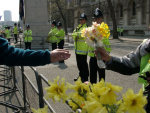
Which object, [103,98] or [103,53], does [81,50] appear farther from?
[103,98]

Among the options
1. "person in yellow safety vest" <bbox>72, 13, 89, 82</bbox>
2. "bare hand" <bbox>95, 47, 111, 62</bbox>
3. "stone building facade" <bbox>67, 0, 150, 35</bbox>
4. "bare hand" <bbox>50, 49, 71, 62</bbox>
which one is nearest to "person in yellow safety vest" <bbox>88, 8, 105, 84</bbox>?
"person in yellow safety vest" <bbox>72, 13, 89, 82</bbox>

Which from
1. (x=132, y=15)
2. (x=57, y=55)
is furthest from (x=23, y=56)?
(x=132, y=15)

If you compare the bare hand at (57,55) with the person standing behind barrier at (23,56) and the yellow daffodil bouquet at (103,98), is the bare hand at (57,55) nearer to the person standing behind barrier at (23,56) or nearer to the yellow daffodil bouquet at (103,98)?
the person standing behind barrier at (23,56)

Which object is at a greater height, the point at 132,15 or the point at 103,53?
the point at 132,15

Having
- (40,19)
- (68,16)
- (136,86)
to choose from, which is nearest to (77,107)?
(136,86)

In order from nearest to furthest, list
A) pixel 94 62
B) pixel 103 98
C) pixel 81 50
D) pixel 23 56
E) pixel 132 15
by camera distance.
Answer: pixel 103 98 → pixel 23 56 → pixel 94 62 → pixel 81 50 → pixel 132 15

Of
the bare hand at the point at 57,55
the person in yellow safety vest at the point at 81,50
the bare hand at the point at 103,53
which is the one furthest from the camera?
the person in yellow safety vest at the point at 81,50

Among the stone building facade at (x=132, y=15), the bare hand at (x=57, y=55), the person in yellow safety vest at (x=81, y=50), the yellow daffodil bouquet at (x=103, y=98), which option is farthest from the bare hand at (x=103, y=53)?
the stone building facade at (x=132, y=15)

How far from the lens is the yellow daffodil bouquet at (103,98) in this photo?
108 centimetres

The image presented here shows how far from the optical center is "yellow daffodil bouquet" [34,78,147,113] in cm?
108

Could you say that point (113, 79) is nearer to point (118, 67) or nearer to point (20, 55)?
point (118, 67)

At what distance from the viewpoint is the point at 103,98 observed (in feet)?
3.71

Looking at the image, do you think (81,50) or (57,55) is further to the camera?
(81,50)

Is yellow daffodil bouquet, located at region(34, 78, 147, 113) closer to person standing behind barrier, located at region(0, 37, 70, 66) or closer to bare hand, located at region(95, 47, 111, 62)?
bare hand, located at region(95, 47, 111, 62)
